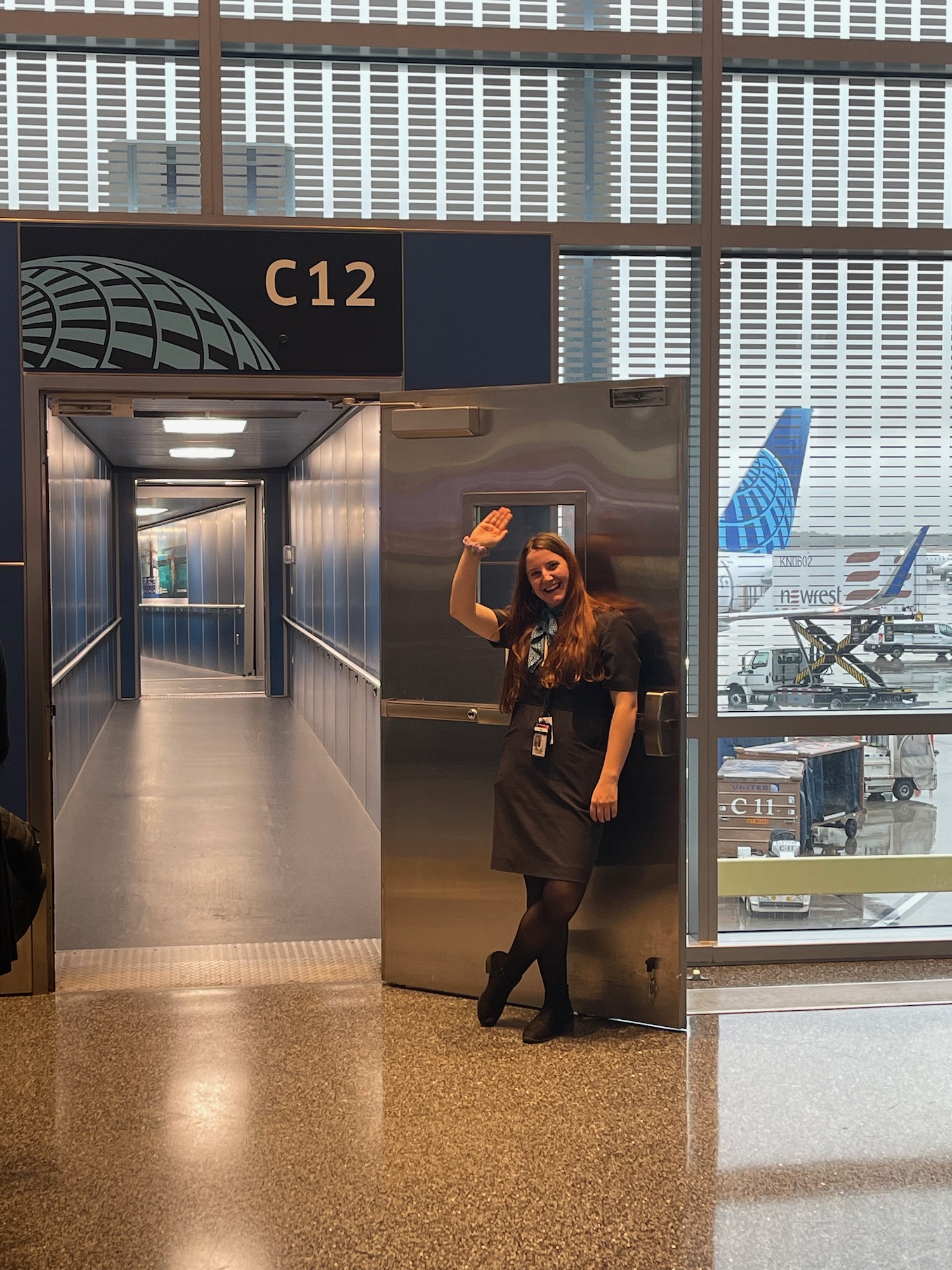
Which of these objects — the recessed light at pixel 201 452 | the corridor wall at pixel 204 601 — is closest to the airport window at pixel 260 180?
the recessed light at pixel 201 452

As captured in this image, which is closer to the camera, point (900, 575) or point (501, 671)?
point (501, 671)

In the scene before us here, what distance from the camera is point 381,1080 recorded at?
3.66 metres

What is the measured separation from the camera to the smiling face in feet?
13.0

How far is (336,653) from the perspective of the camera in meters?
9.48

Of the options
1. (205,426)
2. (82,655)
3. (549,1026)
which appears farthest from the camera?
(205,426)

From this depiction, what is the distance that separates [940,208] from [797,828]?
8.01 ft

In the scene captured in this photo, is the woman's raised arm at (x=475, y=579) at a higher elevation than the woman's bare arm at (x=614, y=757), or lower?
higher

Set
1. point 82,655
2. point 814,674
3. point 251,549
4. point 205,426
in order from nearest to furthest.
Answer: point 814,674 < point 82,655 < point 205,426 < point 251,549

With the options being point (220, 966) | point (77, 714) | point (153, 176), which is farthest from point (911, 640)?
point (77, 714)

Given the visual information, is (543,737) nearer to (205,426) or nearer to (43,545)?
(43,545)

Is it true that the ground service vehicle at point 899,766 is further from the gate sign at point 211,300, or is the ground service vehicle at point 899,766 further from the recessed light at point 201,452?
the recessed light at point 201,452

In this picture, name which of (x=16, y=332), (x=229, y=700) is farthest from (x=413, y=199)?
(x=229, y=700)

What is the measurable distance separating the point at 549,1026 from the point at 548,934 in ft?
0.97

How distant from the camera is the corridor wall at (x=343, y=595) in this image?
24.4 ft
